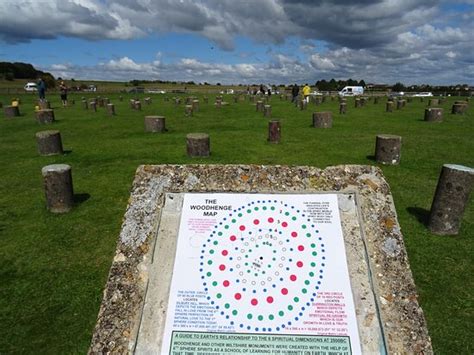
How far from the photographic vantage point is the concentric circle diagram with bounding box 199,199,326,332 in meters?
2.39

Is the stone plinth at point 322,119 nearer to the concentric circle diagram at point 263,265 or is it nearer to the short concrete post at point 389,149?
the short concrete post at point 389,149

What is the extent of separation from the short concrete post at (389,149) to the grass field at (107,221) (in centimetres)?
27

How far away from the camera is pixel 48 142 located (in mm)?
10656

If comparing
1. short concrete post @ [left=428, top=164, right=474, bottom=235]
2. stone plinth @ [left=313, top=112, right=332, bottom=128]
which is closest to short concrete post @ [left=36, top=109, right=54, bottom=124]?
stone plinth @ [left=313, top=112, right=332, bottom=128]

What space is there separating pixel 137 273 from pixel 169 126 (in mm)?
14826

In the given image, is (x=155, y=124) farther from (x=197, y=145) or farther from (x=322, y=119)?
(x=322, y=119)

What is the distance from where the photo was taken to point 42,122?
1823cm

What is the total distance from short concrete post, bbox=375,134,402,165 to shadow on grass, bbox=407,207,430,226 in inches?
117

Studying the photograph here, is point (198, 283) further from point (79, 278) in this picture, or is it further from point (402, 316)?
point (79, 278)

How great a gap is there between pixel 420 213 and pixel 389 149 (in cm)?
322

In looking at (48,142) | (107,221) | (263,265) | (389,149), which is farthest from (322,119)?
(263,265)

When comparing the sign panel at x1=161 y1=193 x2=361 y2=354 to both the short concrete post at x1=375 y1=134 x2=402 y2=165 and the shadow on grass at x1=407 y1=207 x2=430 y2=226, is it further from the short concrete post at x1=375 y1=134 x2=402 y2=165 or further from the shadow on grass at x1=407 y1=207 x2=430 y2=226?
the short concrete post at x1=375 y1=134 x2=402 y2=165

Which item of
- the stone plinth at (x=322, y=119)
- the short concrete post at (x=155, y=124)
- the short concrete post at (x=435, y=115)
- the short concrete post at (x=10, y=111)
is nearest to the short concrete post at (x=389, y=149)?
the stone plinth at (x=322, y=119)

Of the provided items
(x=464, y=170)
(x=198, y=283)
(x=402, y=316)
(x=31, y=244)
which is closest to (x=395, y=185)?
(x=464, y=170)
